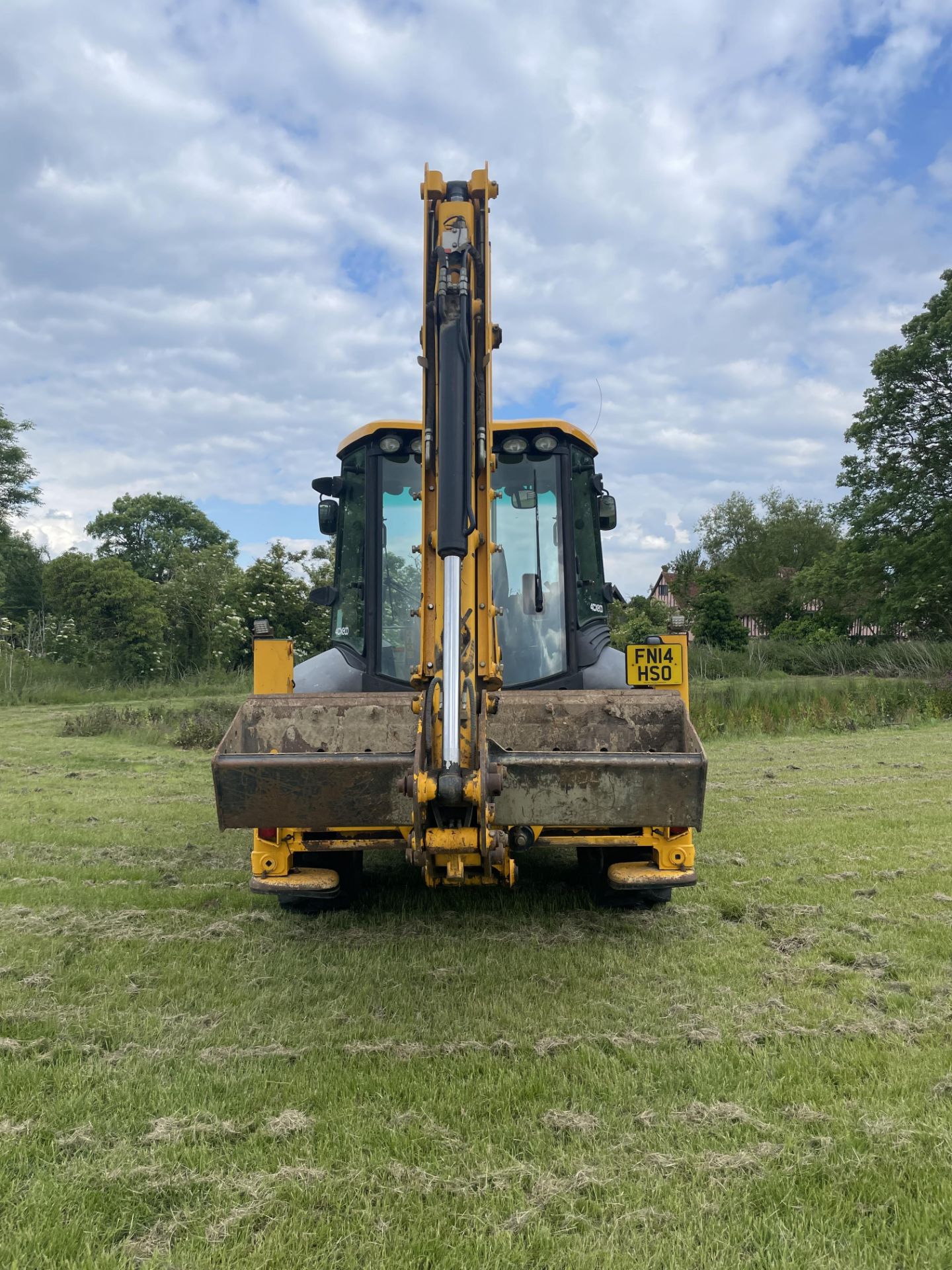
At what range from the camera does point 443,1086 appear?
8.94 ft

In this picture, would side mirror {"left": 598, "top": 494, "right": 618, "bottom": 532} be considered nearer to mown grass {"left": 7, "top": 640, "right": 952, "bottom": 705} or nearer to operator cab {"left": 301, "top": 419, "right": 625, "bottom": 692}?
operator cab {"left": 301, "top": 419, "right": 625, "bottom": 692}

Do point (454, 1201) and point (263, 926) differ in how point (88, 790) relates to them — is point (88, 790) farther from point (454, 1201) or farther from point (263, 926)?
point (454, 1201)

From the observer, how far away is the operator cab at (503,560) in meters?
5.28

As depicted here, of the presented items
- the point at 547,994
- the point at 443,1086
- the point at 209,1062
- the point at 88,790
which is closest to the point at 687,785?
the point at 547,994

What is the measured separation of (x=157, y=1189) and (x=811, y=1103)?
1.86 metres

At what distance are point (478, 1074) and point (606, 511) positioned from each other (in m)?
3.83

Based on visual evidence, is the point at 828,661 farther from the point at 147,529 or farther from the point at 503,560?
the point at 147,529

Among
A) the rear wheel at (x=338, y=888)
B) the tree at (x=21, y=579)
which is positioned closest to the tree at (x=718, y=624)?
the tree at (x=21, y=579)

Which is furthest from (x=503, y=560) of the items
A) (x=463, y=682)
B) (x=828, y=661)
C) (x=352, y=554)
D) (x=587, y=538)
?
(x=828, y=661)

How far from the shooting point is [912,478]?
27328 millimetres

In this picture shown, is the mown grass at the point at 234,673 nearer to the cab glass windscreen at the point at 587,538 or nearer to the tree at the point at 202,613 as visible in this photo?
the tree at the point at 202,613

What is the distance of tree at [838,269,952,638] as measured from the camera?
26312mm

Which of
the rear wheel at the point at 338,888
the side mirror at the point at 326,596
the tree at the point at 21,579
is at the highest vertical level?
the tree at the point at 21,579

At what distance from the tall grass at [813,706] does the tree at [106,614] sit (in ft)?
49.5
